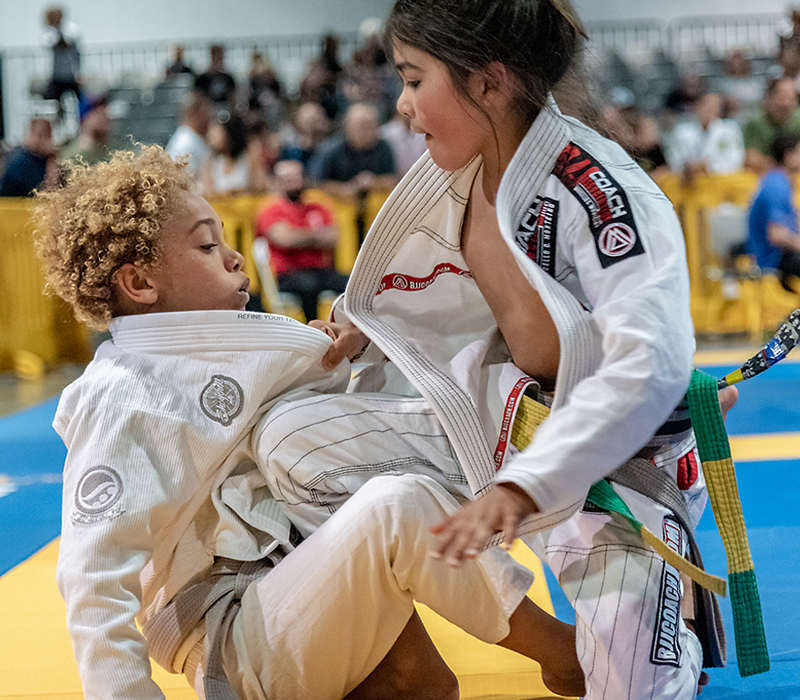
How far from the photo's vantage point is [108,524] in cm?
140

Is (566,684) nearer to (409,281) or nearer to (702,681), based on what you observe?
(702,681)

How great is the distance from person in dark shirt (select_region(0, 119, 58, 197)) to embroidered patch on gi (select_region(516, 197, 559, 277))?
6.63 meters

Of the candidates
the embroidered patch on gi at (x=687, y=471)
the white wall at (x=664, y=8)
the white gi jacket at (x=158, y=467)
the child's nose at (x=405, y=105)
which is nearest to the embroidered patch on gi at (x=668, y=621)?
the embroidered patch on gi at (x=687, y=471)

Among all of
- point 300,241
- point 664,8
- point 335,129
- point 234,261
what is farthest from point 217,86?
point 234,261

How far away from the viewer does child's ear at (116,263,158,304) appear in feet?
5.53

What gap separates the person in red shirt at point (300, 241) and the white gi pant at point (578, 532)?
4975 mm

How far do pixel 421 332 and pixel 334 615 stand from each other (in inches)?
26.4

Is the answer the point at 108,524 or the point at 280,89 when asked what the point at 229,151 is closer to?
the point at 280,89

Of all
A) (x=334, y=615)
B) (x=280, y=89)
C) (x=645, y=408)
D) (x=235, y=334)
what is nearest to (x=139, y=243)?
(x=235, y=334)

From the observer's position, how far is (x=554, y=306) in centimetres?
140

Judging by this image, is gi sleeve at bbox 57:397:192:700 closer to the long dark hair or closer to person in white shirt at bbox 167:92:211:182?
the long dark hair

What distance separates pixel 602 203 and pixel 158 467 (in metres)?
0.89

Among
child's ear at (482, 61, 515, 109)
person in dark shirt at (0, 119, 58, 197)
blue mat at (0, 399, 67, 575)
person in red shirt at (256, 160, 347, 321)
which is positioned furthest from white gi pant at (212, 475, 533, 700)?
person in dark shirt at (0, 119, 58, 197)

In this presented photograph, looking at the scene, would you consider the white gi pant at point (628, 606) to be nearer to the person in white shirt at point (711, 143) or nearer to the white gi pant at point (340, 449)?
the white gi pant at point (340, 449)
